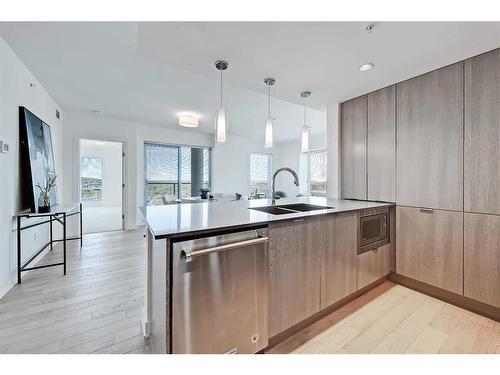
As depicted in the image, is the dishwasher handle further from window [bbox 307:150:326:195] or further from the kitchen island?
window [bbox 307:150:326:195]

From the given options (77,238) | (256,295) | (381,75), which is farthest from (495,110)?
(77,238)

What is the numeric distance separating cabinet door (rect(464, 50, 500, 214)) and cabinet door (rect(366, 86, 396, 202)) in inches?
23.7

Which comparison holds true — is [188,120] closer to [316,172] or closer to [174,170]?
[174,170]

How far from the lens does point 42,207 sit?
8.55 feet

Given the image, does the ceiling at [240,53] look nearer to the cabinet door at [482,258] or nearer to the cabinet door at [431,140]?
the cabinet door at [431,140]

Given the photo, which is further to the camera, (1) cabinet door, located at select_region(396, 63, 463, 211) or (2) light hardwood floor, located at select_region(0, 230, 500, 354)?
(1) cabinet door, located at select_region(396, 63, 463, 211)

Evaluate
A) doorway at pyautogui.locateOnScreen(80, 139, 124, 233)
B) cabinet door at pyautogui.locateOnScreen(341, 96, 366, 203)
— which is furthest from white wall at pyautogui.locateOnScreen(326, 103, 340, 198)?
doorway at pyautogui.locateOnScreen(80, 139, 124, 233)

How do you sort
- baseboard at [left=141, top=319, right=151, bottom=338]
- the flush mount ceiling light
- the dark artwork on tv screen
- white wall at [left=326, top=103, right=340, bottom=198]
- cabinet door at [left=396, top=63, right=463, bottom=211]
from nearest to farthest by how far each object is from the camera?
baseboard at [left=141, top=319, right=151, bottom=338] → cabinet door at [left=396, top=63, right=463, bottom=211] → the dark artwork on tv screen → white wall at [left=326, top=103, right=340, bottom=198] → the flush mount ceiling light

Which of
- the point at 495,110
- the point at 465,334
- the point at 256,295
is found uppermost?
the point at 495,110

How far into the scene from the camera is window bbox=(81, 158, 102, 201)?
9.27m

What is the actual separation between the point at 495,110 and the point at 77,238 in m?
5.94

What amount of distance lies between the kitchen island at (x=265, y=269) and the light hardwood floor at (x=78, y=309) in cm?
33

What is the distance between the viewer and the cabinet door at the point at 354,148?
9.05ft
